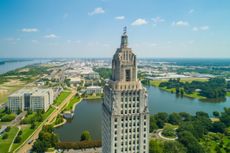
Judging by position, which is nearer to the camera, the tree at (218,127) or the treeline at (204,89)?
the tree at (218,127)

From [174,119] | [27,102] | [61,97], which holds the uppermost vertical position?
[27,102]

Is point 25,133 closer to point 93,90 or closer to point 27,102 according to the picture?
point 27,102

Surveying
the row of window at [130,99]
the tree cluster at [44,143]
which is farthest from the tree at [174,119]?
the row of window at [130,99]

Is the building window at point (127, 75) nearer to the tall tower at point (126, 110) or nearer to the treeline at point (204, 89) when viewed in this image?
the tall tower at point (126, 110)

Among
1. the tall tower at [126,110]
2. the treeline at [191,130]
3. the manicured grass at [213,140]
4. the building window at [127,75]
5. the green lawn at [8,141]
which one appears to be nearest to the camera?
the tall tower at [126,110]

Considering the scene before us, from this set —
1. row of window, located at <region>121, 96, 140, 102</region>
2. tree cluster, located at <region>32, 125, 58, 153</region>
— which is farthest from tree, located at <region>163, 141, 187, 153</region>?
tree cluster, located at <region>32, 125, 58, 153</region>

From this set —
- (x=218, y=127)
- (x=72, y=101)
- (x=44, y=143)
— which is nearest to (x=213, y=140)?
(x=218, y=127)

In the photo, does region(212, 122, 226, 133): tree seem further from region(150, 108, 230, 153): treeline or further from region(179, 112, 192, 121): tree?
region(179, 112, 192, 121): tree
